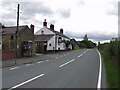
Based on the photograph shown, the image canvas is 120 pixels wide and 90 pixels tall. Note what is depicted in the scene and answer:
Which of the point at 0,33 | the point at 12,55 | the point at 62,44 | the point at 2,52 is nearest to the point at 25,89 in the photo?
the point at 2,52

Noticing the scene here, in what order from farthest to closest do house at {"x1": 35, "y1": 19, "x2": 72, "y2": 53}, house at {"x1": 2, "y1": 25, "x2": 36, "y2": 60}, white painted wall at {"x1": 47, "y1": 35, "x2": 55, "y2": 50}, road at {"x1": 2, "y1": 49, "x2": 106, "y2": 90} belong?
1. white painted wall at {"x1": 47, "y1": 35, "x2": 55, "y2": 50}
2. house at {"x1": 35, "y1": 19, "x2": 72, "y2": 53}
3. house at {"x1": 2, "y1": 25, "x2": 36, "y2": 60}
4. road at {"x1": 2, "y1": 49, "x2": 106, "y2": 90}

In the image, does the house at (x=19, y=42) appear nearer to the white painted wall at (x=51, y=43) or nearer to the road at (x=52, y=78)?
the road at (x=52, y=78)

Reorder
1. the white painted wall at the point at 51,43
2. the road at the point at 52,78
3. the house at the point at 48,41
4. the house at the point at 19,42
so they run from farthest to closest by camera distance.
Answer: the white painted wall at the point at 51,43 < the house at the point at 48,41 < the house at the point at 19,42 < the road at the point at 52,78

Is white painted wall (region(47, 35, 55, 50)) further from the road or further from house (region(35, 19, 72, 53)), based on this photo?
the road

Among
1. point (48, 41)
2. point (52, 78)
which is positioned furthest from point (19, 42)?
point (48, 41)

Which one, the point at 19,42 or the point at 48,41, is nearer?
the point at 19,42

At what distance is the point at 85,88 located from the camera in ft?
28.5

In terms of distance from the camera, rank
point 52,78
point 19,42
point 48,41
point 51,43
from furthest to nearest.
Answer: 1. point 51,43
2. point 48,41
3. point 19,42
4. point 52,78

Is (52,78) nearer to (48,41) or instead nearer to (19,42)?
(19,42)

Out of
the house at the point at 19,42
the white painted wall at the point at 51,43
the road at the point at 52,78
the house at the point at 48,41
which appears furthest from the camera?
the white painted wall at the point at 51,43

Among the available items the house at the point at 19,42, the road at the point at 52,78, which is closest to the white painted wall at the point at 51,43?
the house at the point at 19,42

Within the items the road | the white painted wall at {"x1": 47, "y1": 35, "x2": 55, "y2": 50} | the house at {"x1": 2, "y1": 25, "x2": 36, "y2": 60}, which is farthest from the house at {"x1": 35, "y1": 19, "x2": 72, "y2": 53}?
the road

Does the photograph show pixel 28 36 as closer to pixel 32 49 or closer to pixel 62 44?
pixel 32 49

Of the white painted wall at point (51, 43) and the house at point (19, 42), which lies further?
the white painted wall at point (51, 43)
